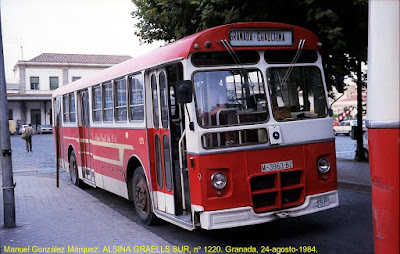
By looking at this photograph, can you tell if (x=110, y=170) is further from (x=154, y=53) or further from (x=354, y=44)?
(x=354, y=44)


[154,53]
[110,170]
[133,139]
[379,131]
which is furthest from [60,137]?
[379,131]

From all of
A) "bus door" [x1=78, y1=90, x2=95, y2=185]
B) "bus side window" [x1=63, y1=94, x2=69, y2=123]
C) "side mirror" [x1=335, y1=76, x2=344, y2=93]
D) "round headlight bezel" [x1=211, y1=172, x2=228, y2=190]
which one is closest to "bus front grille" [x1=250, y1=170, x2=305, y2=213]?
"round headlight bezel" [x1=211, y1=172, x2=228, y2=190]

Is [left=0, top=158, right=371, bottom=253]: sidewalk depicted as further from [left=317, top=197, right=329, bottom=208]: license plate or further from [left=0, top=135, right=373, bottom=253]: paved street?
[left=317, top=197, right=329, bottom=208]: license plate

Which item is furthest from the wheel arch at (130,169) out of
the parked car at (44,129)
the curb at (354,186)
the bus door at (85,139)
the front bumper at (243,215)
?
the parked car at (44,129)

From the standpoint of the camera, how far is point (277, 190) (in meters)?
6.41

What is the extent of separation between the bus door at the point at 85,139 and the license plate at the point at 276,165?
6045 mm

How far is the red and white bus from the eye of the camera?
6.21 metres

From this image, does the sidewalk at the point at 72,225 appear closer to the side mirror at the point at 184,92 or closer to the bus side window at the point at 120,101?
the bus side window at the point at 120,101

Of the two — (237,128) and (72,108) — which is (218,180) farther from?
(72,108)

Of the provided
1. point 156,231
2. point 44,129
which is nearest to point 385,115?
point 156,231

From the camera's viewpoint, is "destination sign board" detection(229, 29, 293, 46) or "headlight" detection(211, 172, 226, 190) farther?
"destination sign board" detection(229, 29, 293, 46)

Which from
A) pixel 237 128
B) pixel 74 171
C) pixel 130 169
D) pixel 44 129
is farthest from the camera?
pixel 44 129

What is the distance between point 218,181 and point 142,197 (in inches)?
96.9

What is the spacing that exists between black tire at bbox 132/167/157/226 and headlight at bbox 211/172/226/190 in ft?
6.79
